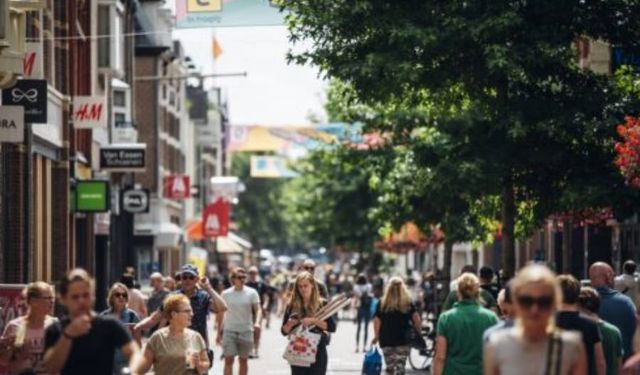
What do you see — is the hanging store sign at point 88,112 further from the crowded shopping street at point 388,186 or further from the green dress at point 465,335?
the green dress at point 465,335

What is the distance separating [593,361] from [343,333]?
39.1m

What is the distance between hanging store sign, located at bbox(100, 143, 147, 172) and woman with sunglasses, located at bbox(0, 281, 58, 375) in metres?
30.4

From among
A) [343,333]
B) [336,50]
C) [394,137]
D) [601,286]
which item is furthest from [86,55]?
[601,286]

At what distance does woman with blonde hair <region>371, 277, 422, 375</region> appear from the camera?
65.4 ft

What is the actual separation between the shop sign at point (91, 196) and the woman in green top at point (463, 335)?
81.6 feet

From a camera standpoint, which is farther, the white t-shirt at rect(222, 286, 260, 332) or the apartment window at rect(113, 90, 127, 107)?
the apartment window at rect(113, 90, 127, 107)

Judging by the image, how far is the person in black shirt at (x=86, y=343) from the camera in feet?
35.8

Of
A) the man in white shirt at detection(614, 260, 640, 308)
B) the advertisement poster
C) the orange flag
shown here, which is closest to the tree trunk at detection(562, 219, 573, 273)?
the man in white shirt at detection(614, 260, 640, 308)

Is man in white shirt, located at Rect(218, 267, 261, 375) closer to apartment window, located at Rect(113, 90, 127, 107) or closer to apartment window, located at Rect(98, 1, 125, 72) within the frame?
apartment window, located at Rect(98, 1, 125, 72)

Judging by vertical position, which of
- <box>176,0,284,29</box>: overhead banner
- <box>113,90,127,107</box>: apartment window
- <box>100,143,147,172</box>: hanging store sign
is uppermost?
<box>176,0,284,29</box>: overhead banner

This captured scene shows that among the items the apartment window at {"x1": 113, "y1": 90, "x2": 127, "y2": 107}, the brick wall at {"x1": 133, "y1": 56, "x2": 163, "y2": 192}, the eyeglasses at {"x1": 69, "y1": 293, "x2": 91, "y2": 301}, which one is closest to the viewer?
the eyeglasses at {"x1": 69, "y1": 293, "x2": 91, "y2": 301}

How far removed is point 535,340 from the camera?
9250mm

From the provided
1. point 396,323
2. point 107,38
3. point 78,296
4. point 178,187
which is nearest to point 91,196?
point 107,38

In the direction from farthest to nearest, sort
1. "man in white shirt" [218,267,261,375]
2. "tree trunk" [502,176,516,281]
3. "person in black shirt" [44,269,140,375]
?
"tree trunk" [502,176,516,281], "man in white shirt" [218,267,261,375], "person in black shirt" [44,269,140,375]
